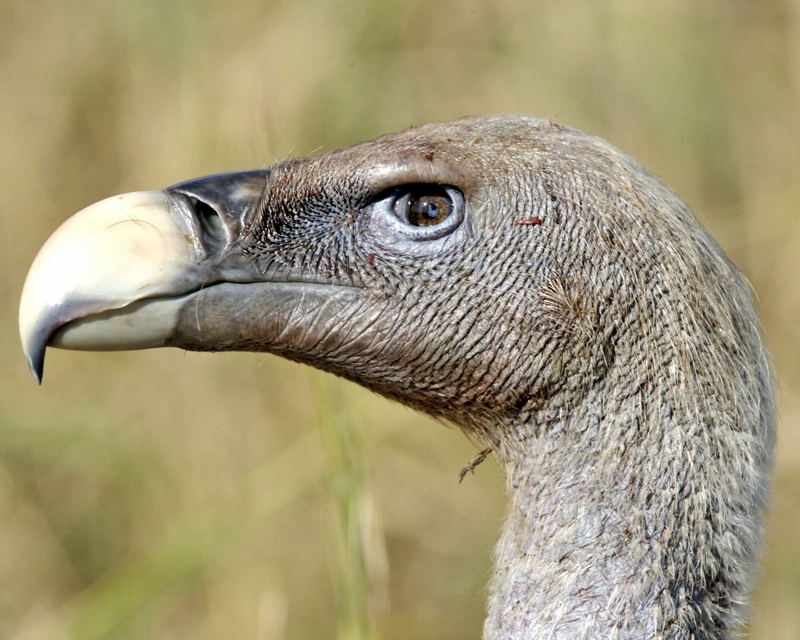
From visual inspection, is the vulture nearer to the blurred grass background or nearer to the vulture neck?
the vulture neck

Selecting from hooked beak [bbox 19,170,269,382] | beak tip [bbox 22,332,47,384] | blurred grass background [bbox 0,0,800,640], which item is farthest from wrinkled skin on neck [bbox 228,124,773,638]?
blurred grass background [bbox 0,0,800,640]

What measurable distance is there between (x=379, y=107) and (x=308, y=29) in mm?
518

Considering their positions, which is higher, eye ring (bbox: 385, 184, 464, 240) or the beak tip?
eye ring (bbox: 385, 184, 464, 240)

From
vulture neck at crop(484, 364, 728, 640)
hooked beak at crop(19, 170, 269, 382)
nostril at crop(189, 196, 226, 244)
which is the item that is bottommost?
vulture neck at crop(484, 364, 728, 640)

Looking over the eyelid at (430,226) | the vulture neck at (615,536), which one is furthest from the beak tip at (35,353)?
the vulture neck at (615,536)

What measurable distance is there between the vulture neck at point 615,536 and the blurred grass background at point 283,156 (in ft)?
6.32

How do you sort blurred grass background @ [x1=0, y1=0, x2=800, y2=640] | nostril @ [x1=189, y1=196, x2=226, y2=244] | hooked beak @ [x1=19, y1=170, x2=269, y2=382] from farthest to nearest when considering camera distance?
blurred grass background @ [x1=0, y1=0, x2=800, y2=640], nostril @ [x1=189, y1=196, x2=226, y2=244], hooked beak @ [x1=19, y1=170, x2=269, y2=382]

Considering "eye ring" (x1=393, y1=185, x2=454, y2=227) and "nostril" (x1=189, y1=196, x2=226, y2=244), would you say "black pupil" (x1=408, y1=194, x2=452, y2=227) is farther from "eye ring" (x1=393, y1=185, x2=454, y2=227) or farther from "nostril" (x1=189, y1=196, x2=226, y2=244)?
"nostril" (x1=189, y1=196, x2=226, y2=244)

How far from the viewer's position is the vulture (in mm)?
2492

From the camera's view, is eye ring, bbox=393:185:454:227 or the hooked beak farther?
eye ring, bbox=393:185:454:227

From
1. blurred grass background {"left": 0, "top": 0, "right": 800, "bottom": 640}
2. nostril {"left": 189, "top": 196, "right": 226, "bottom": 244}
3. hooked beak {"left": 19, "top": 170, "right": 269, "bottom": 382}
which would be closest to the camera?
hooked beak {"left": 19, "top": 170, "right": 269, "bottom": 382}

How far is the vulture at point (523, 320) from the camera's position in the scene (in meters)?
2.49

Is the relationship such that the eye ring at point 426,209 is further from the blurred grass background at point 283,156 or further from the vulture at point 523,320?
the blurred grass background at point 283,156

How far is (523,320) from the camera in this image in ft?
8.66
